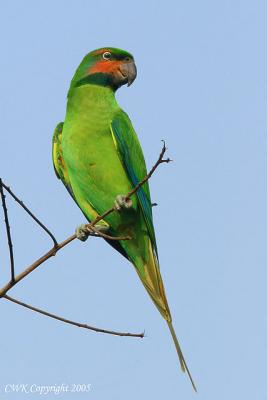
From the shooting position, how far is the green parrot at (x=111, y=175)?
232 inches

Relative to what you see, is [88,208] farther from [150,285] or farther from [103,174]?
[150,285]

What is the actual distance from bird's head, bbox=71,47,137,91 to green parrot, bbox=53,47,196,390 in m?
0.40

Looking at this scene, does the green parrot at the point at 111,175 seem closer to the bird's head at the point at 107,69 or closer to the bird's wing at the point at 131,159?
the bird's wing at the point at 131,159

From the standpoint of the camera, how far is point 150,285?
233 inches

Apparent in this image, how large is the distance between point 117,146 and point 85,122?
0.42 m

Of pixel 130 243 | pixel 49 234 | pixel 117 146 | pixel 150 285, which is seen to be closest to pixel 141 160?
pixel 117 146

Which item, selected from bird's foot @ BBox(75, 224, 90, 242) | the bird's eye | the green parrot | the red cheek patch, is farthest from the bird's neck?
bird's foot @ BBox(75, 224, 90, 242)

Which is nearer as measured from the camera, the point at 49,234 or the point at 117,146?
the point at 49,234

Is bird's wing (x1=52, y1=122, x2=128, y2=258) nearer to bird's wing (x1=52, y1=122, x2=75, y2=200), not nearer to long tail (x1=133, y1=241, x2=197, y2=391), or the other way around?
bird's wing (x1=52, y1=122, x2=75, y2=200)

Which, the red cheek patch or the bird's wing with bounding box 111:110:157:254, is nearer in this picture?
the bird's wing with bounding box 111:110:157:254

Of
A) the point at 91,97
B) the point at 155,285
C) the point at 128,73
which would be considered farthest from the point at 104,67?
the point at 155,285

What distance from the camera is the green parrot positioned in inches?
232

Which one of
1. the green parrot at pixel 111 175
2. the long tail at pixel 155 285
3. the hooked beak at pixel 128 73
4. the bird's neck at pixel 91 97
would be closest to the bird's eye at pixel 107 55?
the hooked beak at pixel 128 73

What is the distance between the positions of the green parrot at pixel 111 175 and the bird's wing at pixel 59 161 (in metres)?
0.01
